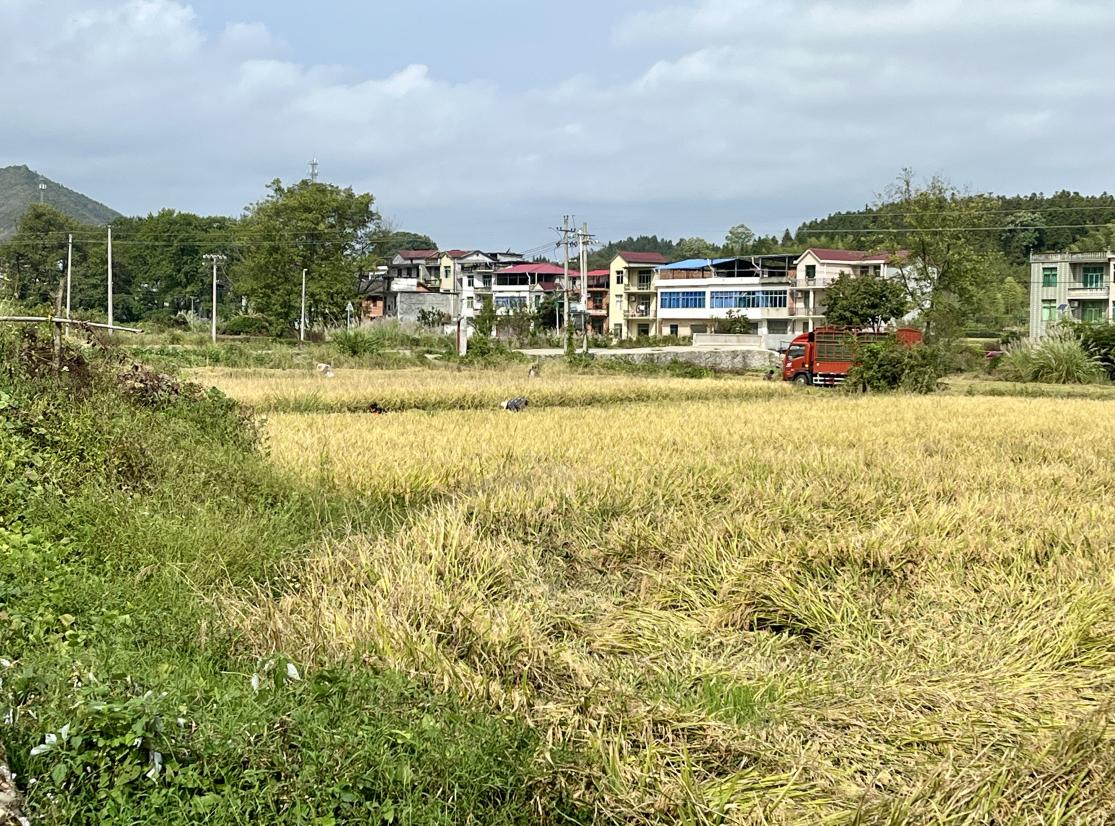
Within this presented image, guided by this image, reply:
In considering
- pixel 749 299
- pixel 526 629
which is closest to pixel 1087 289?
pixel 749 299

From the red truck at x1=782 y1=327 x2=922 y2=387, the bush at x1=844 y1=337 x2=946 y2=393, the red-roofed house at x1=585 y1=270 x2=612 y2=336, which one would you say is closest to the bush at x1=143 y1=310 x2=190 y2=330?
the red-roofed house at x1=585 y1=270 x2=612 y2=336

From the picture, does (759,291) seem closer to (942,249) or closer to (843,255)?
(843,255)

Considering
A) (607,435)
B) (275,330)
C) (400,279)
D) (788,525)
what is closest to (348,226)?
(275,330)

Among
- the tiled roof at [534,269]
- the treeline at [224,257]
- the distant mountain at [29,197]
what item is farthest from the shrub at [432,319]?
the distant mountain at [29,197]

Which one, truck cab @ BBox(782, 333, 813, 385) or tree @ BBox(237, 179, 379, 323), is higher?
tree @ BBox(237, 179, 379, 323)

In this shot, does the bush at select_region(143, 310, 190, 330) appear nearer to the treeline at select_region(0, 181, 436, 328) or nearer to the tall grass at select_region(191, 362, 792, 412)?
the treeline at select_region(0, 181, 436, 328)

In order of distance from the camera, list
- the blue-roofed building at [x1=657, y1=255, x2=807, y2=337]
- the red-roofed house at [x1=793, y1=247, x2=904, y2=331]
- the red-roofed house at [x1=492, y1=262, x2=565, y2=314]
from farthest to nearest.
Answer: the red-roofed house at [x1=492, y1=262, x2=565, y2=314], the blue-roofed building at [x1=657, y1=255, x2=807, y2=337], the red-roofed house at [x1=793, y1=247, x2=904, y2=331]

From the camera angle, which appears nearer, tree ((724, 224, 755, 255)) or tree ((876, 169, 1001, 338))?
tree ((876, 169, 1001, 338))

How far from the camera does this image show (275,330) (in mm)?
59906

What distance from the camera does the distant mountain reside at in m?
163

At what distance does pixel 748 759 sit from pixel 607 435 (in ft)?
32.0

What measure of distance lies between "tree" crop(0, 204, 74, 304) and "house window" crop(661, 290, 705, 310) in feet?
134

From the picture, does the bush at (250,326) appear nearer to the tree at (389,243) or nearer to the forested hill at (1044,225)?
the tree at (389,243)

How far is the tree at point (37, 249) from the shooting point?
222 feet
